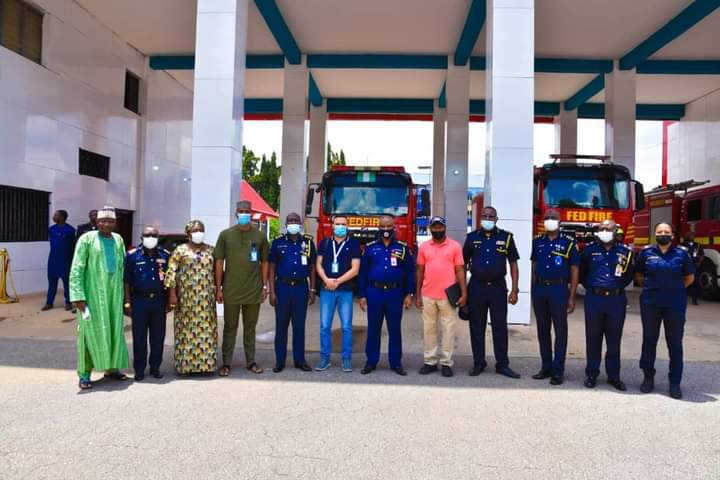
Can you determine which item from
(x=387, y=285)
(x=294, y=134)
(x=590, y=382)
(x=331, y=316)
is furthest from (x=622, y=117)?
(x=331, y=316)

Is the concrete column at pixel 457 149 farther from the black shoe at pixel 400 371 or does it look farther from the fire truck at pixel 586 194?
the black shoe at pixel 400 371

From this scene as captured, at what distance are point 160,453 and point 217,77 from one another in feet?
25.1

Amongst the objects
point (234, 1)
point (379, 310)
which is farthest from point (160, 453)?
point (234, 1)

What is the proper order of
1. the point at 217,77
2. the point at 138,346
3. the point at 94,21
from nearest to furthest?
1. the point at 138,346
2. the point at 217,77
3. the point at 94,21

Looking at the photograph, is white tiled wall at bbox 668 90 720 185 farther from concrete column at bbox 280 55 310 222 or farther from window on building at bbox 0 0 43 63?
window on building at bbox 0 0 43 63

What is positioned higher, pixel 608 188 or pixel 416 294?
pixel 608 188

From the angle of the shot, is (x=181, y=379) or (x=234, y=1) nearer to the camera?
(x=181, y=379)

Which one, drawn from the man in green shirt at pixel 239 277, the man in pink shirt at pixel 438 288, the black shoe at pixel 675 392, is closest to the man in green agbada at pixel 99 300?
the man in green shirt at pixel 239 277

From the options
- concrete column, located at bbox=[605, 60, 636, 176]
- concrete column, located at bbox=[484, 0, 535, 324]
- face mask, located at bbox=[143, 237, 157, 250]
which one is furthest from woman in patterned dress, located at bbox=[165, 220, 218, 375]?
concrete column, located at bbox=[605, 60, 636, 176]

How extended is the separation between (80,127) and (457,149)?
10.6 m

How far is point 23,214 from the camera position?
11820 millimetres

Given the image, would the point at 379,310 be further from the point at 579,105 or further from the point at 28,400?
the point at 579,105

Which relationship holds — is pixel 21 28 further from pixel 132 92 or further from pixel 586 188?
pixel 586 188

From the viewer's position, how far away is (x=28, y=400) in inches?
197
